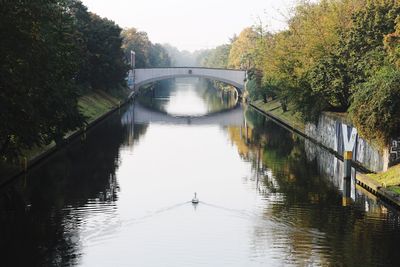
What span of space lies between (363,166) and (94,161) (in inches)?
779

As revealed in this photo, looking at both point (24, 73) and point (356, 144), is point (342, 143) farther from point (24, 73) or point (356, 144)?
point (24, 73)

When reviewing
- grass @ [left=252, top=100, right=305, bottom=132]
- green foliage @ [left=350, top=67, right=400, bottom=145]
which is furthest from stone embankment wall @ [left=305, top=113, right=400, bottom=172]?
grass @ [left=252, top=100, right=305, bottom=132]

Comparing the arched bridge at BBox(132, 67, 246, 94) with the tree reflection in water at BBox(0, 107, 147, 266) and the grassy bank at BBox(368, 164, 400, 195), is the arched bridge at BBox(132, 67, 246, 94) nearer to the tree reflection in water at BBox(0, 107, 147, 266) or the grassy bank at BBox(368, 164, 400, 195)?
the tree reflection in water at BBox(0, 107, 147, 266)

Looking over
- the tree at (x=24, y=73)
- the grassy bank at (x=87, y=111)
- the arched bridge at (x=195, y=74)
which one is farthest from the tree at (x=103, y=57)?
the tree at (x=24, y=73)

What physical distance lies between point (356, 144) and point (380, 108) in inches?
364

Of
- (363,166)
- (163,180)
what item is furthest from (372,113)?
(163,180)

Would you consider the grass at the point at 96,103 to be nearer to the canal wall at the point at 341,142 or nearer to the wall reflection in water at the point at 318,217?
the canal wall at the point at 341,142

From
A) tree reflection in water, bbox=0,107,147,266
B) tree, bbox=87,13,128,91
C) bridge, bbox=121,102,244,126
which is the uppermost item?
tree, bbox=87,13,128,91

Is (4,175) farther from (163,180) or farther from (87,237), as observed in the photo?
(87,237)

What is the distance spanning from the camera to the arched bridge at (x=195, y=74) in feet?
473

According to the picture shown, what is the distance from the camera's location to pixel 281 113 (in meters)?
92.8

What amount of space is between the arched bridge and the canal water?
84.9 m

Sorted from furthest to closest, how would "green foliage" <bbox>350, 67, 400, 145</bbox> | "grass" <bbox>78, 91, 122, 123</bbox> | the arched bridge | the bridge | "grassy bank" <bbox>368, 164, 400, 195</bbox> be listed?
the arched bridge
the bridge
"grass" <bbox>78, 91, 122, 123</bbox>
"green foliage" <bbox>350, 67, 400, 145</bbox>
"grassy bank" <bbox>368, 164, 400, 195</bbox>

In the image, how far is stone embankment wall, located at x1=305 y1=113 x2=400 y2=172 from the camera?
4062cm
